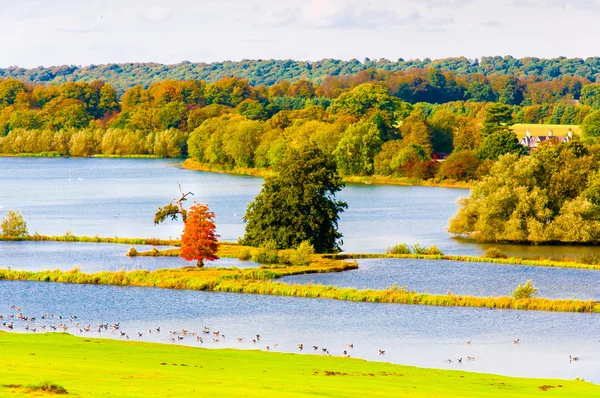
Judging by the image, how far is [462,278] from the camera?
177 ft

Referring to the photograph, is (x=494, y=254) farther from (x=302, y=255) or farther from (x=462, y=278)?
(x=302, y=255)

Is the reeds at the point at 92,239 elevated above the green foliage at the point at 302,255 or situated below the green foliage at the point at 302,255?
above

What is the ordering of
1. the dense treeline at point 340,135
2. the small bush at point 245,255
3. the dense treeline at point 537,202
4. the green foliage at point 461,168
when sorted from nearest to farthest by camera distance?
the small bush at point 245,255, the dense treeline at point 537,202, the green foliage at point 461,168, the dense treeline at point 340,135

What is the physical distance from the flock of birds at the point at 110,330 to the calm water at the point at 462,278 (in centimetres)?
1194

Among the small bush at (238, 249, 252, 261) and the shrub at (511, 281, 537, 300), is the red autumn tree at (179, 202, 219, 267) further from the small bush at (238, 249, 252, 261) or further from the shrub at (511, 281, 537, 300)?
the shrub at (511, 281, 537, 300)

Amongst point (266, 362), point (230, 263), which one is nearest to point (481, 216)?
point (230, 263)

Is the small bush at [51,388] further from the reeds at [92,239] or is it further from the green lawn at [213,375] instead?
the reeds at [92,239]

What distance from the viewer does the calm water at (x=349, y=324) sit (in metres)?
35.8

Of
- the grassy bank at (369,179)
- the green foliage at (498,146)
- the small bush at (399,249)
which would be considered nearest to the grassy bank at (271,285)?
the small bush at (399,249)

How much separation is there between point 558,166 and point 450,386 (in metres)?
51.8

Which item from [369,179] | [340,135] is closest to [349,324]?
[369,179]

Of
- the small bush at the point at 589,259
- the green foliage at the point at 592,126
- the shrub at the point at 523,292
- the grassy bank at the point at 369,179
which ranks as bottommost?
the shrub at the point at 523,292

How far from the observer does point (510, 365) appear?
34.4m

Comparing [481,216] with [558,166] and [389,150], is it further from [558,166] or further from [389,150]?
[389,150]
